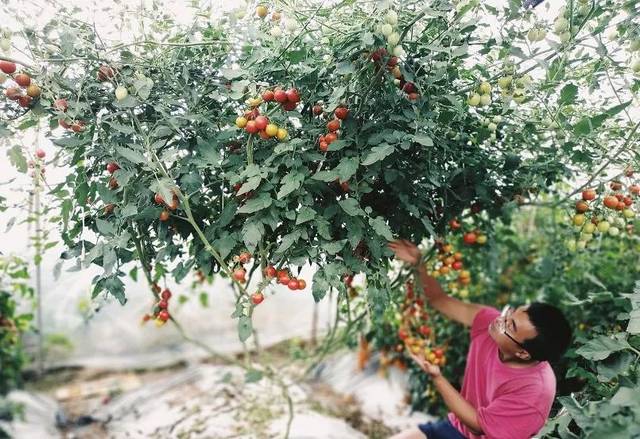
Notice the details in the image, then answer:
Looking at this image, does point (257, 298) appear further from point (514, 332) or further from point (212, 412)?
point (212, 412)

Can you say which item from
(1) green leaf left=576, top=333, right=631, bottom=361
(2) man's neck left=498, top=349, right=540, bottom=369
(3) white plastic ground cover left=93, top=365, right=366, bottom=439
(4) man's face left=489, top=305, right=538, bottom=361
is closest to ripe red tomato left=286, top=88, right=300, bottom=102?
(1) green leaf left=576, top=333, right=631, bottom=361

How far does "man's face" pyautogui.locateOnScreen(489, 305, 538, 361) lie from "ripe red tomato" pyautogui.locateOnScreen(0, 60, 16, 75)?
151 cm

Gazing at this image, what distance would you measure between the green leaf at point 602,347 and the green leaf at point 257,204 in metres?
0.78

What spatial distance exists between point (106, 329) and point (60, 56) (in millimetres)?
3333

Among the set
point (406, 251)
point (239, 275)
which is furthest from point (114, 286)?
point (406, 251)

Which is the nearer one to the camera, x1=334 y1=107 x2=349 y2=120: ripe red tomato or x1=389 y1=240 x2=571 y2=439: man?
x1=334 y1=107 x2=349 y2=120: ripe red tomato

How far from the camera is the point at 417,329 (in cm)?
235

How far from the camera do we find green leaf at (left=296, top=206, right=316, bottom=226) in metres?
1.13

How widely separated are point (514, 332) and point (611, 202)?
47 cm

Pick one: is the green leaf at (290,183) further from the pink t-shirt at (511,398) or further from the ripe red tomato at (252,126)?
the pink t-shirt at (511,398)

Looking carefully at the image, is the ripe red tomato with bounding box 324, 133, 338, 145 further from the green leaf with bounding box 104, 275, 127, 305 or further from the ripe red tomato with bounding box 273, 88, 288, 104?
the green leaf with bounding box 104, 275, 127, 305

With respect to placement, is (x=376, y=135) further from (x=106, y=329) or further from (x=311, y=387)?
(x=106, y=329)

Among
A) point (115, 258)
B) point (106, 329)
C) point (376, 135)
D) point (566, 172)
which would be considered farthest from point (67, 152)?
point (106, 329)

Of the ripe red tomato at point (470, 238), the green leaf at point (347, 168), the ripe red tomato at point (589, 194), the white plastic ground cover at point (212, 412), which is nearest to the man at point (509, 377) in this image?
the ripe red tomato at point (470, 238)
